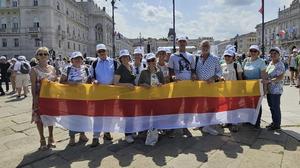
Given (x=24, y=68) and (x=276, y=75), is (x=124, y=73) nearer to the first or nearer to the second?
(x=276, y=75)

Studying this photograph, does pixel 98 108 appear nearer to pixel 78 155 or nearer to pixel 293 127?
pixel 78 155

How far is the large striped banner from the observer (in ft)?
20.1

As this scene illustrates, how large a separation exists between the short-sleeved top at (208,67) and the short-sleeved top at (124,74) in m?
1.50

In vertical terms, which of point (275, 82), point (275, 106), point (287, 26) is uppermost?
point (287, 26)

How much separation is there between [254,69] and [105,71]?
3237 mm

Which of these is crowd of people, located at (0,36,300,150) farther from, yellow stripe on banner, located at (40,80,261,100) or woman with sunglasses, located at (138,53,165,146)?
yellow stripe on banner, located at (40,80,261,100)

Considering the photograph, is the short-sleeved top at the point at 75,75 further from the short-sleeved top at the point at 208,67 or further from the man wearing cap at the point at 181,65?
the short-sleeved top at the point at 208,67

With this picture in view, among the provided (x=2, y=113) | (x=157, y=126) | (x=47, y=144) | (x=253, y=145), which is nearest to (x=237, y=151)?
(x=253, y=145)

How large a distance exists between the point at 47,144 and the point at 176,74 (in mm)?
3009

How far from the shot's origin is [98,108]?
619 centimetres

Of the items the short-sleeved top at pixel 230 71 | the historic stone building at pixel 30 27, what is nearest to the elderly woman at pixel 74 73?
the short-sleeved top at pixel 230 71

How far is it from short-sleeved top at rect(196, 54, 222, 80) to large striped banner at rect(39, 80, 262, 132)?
246 millimetres

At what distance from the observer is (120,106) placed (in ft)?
20.4

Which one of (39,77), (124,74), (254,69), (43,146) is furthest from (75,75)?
(254,69)
